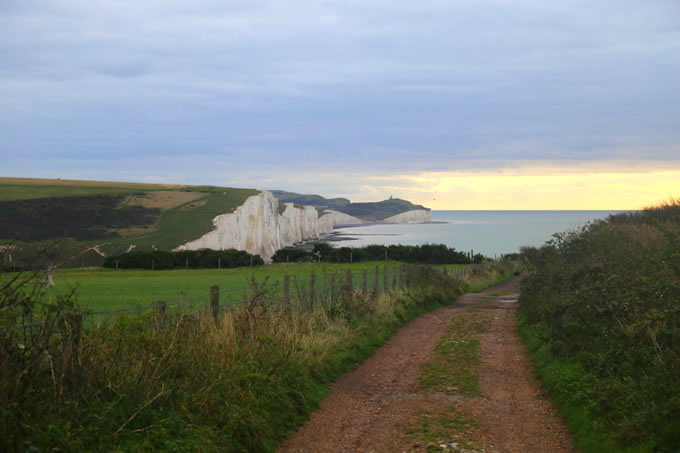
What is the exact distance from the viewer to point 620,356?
27.3 feet

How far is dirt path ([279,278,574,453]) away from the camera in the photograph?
7145 millimetres

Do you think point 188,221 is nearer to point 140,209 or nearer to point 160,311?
point 140,209

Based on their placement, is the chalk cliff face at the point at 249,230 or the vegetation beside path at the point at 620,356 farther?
the chalk cliff face at the point at 249,230

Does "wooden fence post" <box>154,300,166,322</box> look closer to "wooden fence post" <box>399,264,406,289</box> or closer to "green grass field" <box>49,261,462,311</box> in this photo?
"green grass field" <box>49,261,462,311</box>

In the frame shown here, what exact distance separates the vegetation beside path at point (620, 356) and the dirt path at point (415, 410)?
41 cm

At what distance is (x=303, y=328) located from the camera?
12180mm

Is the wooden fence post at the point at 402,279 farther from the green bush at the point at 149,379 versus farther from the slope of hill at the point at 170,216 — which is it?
the slope of hill at the point at 170,216

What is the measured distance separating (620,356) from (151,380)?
6151mm

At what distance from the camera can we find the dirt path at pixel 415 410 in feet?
23.4

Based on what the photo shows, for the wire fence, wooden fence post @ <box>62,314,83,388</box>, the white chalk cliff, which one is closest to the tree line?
the white chalk cliff

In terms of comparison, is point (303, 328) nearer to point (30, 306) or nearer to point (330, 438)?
point (330, 438)

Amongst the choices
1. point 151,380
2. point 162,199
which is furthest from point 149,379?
point 162,199

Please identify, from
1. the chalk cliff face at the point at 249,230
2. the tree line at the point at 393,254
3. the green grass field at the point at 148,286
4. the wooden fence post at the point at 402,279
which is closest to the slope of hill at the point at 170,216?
the chalk cliff face at the point at 249,230

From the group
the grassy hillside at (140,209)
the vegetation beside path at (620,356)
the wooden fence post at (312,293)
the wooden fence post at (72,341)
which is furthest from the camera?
the grassy hillside at (140,209)
